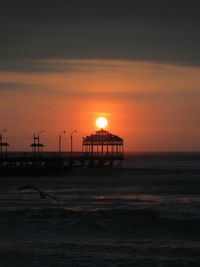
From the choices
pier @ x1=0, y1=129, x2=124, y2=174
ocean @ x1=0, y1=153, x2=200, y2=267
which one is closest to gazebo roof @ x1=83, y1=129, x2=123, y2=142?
pier @ x1=0, y1=129, x2=124, y2=174

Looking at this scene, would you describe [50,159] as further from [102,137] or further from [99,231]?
[99,231]

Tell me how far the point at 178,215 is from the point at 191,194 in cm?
1541

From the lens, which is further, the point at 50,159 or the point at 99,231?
the point at 50,159

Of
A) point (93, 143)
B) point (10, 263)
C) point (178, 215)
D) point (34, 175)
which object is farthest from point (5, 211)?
point (93, 143)

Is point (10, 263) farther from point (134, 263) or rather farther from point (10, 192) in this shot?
point (10, 192)

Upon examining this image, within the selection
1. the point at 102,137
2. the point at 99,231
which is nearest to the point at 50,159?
the point at 102,137

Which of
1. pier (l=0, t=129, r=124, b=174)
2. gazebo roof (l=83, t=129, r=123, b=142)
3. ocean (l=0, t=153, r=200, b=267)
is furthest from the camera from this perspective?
gazebo roof (l=83, t=129, r=123, b=142)

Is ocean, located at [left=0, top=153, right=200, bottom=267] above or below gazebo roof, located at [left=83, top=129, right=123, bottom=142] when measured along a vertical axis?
below

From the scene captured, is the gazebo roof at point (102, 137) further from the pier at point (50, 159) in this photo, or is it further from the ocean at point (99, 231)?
the ocean at point (99, 231)

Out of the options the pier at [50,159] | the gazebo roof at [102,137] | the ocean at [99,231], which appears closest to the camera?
the ocean at [99,231]

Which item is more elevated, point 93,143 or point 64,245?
point 93,143

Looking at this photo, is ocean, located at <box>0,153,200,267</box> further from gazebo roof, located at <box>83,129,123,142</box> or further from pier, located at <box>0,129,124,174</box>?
gazebo roof, located at <box>83,129,123,142</box>

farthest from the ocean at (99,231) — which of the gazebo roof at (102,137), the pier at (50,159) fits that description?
the gazebo roof at (102,137)

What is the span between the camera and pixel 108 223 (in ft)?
105
